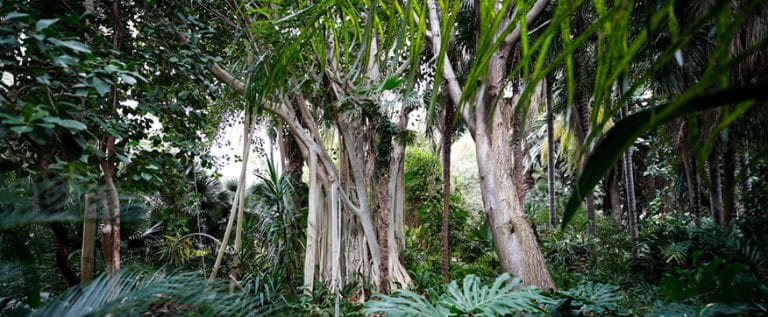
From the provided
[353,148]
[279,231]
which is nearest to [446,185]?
[353,148]

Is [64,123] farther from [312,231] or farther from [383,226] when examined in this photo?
[383,226]

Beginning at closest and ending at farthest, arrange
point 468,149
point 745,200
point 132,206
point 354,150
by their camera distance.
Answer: point 132,206, point 745,200, point 354,150, point 468,149

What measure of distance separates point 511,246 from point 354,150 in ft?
7.75

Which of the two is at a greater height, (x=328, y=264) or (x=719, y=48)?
(x=719, y=48)

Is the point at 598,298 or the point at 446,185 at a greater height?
the point at 446,185

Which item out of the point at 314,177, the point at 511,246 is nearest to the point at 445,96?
the point at 314,177

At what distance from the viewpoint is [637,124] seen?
0.30m

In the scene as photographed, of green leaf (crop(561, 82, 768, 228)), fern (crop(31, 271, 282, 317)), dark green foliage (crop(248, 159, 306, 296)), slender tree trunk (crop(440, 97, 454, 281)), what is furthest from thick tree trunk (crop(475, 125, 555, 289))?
green leaf (crop(561, 82, 768, 228))

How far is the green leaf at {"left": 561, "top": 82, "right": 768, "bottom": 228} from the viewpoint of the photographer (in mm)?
270

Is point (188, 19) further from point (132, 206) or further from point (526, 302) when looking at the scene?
point (526, 302)

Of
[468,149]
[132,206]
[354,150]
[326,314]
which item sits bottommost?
[326,314]

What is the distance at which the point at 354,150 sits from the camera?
5277 millimetres

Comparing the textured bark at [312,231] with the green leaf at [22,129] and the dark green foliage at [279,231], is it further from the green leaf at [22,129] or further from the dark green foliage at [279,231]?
the green leaf at [22,129]

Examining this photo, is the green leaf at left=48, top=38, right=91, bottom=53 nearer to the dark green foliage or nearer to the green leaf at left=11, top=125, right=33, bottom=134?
the green leaf at left=11, top=125, right=33, bottom=134
